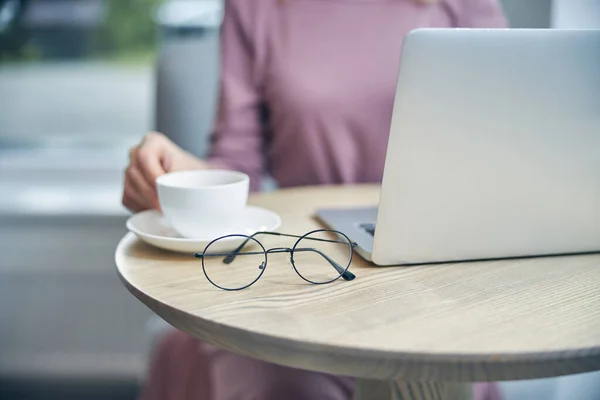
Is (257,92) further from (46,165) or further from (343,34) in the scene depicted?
(46,165)

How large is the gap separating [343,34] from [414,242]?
0.70m

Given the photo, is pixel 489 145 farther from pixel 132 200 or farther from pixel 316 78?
pixel 316 78

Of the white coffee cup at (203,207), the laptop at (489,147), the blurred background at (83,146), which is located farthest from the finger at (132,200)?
the blurred background at (83,146)

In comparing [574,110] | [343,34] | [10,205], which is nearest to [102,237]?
[10,205]

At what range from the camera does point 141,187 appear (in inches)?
28.9

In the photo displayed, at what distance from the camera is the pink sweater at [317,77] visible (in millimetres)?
1130

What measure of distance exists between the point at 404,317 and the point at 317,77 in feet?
2.42

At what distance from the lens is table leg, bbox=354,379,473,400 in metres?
0.63

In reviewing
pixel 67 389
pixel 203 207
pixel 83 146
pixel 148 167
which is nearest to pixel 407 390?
pixel 203 207

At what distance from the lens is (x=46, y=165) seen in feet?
6.17

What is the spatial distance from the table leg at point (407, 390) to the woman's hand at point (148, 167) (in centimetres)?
34

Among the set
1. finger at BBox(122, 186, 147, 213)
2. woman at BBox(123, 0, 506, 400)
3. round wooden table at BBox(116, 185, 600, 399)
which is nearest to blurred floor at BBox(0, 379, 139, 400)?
woman at BBox(123, 0, 506, 400)

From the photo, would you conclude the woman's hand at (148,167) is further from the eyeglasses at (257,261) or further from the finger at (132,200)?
the eyeglasses at (257,261)

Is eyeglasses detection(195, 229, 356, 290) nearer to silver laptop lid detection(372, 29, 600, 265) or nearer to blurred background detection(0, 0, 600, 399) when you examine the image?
silver laptop lid detection(372, 29, 600, 265)
